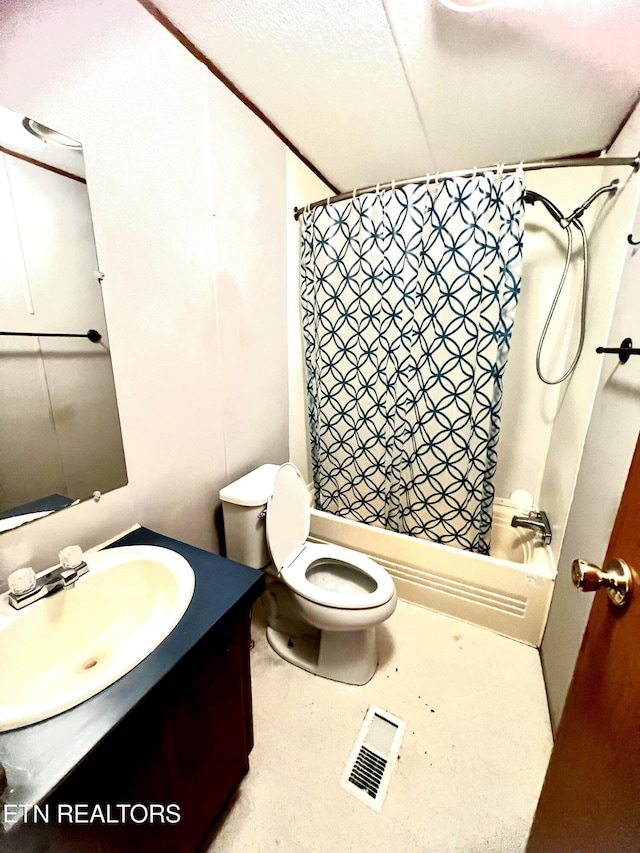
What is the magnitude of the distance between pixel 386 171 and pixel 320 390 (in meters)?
1.18

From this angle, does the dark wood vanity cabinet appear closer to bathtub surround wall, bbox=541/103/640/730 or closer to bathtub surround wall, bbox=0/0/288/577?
bathtub surround wall, bbox=0/0/288/577

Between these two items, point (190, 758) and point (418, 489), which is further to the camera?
point (418, 489)

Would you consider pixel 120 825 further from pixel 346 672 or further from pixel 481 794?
pixel 481 794

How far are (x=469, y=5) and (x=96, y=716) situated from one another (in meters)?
1.80

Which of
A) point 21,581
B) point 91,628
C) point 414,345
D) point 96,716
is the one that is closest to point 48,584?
point 21,581

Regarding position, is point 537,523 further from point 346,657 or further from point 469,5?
point 469,5

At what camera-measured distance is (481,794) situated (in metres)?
1.05

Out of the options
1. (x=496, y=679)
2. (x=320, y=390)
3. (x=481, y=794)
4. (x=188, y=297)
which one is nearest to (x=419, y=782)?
(x=481, y=794)

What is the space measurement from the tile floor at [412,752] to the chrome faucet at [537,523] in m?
0.52

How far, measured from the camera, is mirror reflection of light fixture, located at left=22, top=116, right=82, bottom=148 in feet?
2.57

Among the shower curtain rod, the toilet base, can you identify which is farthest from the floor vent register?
the shower curtain rod

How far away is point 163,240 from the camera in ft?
3.63

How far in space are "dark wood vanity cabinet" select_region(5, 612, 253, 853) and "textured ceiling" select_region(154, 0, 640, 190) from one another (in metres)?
1.66

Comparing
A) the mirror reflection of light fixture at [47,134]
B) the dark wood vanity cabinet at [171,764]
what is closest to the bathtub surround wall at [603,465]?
the dark wood vanity cabinet at [171,764]
